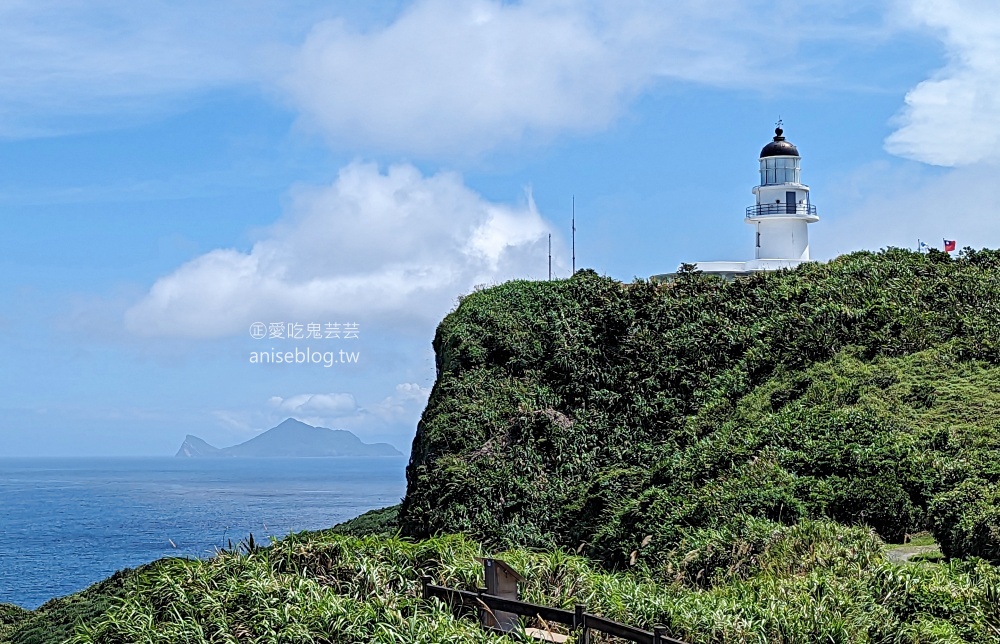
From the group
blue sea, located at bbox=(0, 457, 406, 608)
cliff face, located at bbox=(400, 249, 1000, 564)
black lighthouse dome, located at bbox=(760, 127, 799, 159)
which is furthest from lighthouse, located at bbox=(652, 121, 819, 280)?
blue sea, located at bbox=(0, 457, 406, 608)

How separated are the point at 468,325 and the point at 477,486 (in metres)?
4.71

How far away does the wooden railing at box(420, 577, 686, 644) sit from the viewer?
6.96 metres

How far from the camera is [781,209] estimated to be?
1270 inches

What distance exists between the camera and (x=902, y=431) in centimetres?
1420

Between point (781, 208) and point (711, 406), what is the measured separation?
1573 cm

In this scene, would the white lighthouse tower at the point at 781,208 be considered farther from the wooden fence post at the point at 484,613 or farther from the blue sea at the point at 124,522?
the wooden fence post at the point at 484,613

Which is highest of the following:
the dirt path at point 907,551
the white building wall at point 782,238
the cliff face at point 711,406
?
the white building wall at point 782,238

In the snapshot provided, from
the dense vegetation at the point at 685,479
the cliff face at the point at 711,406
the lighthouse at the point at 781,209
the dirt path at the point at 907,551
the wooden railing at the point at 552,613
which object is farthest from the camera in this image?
the lighthouse at the point at 781,209

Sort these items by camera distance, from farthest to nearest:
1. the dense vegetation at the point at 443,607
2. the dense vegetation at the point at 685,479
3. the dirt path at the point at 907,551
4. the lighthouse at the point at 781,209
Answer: the lighthouse at the point at 781,209, the dirt path at the point at 907,551, the dense vegetation at the point at 685,479, the dense vegetation at the point at 443,607

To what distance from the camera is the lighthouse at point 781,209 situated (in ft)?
106

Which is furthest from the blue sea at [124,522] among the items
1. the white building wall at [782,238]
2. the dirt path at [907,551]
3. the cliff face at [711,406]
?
the white building wall at [782,238]

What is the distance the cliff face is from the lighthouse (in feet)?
34.3

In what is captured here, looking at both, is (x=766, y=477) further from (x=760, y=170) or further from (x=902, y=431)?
(x=760, y=170)

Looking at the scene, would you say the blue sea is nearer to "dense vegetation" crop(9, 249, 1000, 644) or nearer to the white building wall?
"dense vegetation" crop(9, 249, 1000, 644)
